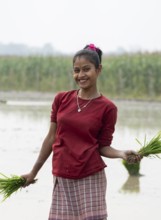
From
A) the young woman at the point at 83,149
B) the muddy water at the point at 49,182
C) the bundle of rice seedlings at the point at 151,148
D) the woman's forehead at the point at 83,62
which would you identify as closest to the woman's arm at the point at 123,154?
the young woman at the point at 83,149

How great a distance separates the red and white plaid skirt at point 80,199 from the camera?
426 centimetres

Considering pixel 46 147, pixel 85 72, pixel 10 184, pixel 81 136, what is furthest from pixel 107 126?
pixel 10 184

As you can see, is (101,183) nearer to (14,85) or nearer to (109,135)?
(109,135)

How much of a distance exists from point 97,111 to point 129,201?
11.4 feet

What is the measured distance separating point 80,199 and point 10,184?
0.61 m

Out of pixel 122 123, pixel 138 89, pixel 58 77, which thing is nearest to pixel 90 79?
pixel 122 123

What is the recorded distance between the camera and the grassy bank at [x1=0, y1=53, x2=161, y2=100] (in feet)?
109

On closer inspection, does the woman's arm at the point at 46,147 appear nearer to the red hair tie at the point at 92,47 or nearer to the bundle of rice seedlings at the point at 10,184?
the bundle of rice seedlings at the point at 10,184

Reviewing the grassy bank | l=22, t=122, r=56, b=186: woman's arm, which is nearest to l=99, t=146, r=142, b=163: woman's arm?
l=22, t=122, r=56, b=186: woman's arm

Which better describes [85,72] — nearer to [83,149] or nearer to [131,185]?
[83,149]

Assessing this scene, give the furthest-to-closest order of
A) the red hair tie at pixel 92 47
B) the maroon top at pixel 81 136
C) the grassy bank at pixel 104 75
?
the grassy bank at pixel 104 75 → the red hair tie at pixel 92 47 → the maroon top at pixel 81 136

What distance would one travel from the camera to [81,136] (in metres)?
4.26

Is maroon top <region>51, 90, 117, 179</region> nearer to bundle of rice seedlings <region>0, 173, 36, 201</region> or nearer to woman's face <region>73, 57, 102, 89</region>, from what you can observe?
woman's face <region>73, 57, 102, 89</region>

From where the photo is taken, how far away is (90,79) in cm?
436
